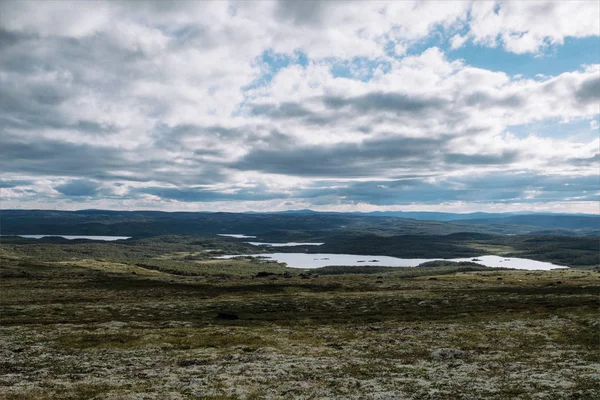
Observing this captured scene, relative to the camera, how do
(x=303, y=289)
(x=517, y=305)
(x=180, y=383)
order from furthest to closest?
(x=303, y=289)
(x=517, y=305)
(x=180, y=383)

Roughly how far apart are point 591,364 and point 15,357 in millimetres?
51299

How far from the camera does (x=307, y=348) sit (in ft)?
142

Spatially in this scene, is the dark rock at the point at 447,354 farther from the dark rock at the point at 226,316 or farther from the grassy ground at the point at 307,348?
the dark rock at the point at 226,316

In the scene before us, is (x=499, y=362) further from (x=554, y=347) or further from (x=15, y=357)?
(x=15, y=357)

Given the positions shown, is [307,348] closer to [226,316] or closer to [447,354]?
[447,354]

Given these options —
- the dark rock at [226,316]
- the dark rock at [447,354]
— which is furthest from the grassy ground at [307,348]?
the dark rock at [226,316]

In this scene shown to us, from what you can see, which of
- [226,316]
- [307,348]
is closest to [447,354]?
[307,348]

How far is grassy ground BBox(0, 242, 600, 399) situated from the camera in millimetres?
27688

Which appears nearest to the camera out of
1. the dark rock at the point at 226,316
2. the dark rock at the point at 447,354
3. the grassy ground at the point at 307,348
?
the grassy ground at the point at 307,348

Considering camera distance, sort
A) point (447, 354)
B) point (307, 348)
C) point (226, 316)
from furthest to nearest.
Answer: point (226, 316), point (307, 348), point (447, 354)

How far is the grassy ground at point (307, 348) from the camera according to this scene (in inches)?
1090

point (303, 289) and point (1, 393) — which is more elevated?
point (1, 393)

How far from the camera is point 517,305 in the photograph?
74500 millimetres

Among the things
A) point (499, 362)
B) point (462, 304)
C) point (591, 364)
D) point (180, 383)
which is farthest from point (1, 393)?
point (462, 304)
